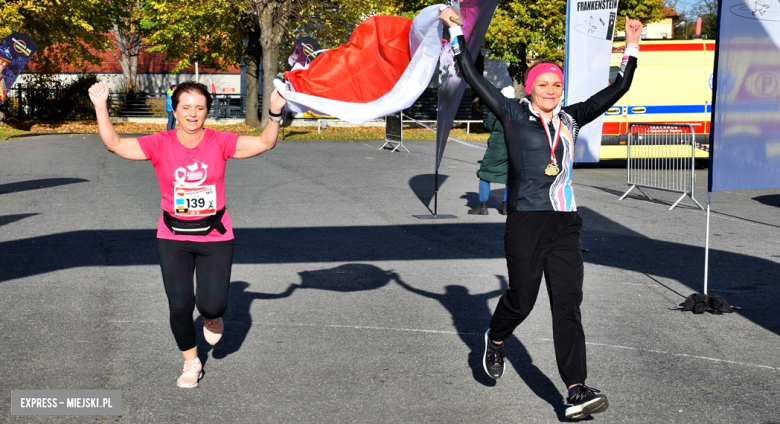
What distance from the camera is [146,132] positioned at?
117 feet

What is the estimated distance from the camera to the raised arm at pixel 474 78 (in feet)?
16.2

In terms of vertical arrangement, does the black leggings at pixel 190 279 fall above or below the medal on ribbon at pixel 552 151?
below

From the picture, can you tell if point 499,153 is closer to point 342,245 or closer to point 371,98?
point 342,245

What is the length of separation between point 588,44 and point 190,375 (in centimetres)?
703

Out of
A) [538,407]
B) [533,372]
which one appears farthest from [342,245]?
[538,407]

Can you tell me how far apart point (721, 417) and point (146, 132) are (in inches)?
1312

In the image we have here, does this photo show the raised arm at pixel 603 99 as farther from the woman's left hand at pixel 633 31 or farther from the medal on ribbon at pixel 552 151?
the medal on ribbon at pixel 552 151

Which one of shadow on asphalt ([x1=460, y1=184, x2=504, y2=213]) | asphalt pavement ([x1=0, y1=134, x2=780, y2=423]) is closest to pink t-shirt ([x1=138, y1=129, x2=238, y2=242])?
asphalt pavement ([x1=0, y1=134, x2=780, y2=423])

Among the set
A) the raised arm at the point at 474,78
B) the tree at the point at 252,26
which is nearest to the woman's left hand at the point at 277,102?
the raised arm at the point at 474,78

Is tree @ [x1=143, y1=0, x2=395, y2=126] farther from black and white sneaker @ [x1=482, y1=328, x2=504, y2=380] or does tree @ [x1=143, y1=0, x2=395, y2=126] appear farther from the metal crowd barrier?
black and white sneaker @ [x1=482, y1=328, x2=504, y2=380]

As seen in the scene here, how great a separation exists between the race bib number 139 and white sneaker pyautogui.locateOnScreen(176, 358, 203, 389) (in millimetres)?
907

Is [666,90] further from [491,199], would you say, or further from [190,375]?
[190,375]

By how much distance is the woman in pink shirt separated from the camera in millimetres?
4973

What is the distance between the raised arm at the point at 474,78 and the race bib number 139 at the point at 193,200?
1.64m
